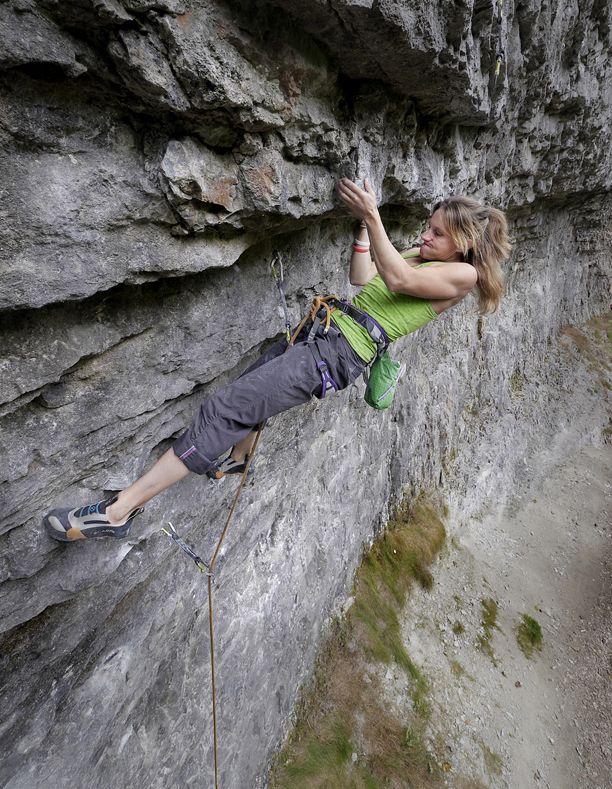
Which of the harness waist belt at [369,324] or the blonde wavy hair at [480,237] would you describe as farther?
the harness waist belt at [369,324]

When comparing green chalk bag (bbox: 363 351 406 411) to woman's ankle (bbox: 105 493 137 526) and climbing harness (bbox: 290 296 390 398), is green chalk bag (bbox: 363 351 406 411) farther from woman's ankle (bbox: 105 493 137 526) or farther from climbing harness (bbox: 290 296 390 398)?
woman's ankle (bbox: 105 493 137 526)

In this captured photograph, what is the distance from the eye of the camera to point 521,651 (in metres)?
8.00

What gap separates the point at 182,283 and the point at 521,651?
366 inches

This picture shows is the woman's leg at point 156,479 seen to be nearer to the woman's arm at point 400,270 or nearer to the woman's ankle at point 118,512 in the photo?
the woman's ankle at point 118,512

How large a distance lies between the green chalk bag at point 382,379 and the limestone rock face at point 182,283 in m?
1.00

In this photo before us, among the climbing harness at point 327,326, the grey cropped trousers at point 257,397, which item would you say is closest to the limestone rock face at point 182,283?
the grey cropped trousers at point 257,397

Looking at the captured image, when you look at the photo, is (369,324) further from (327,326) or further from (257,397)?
(257,397)

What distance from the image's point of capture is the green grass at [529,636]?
8.07 m

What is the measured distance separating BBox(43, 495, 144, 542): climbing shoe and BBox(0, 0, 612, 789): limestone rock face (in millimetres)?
103

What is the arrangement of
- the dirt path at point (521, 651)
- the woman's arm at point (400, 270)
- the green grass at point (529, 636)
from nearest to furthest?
the woman's arm at point (400, 270), the dirt path at point (521, 651), the green grass at point (529, 636)

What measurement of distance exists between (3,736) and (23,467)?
192 cm

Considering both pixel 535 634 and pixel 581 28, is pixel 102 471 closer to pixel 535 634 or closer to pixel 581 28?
pixel 581 28

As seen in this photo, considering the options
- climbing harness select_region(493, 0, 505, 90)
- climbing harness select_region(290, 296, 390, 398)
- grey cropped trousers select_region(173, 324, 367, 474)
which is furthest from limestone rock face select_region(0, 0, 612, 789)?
climbing harness select_region(290, 296, 390, 398)

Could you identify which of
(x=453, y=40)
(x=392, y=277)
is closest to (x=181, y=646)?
(x=392, y=277)
